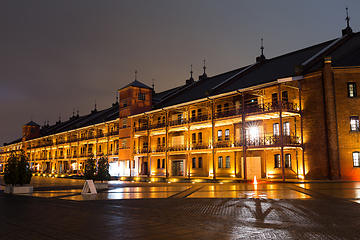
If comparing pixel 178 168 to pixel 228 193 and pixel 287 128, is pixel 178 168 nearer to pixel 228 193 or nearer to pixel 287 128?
pixel 287 128

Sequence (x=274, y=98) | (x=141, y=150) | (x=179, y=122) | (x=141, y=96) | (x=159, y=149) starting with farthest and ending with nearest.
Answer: (x=141, y=96) → (x=141, y=150) → (x=159, y=149) → (x=179, y=122) → (x=274, y=98)

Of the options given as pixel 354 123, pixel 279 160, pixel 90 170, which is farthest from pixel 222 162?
pixel 90 170

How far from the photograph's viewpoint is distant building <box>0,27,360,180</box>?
86.0 ft

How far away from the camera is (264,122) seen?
3102 cm

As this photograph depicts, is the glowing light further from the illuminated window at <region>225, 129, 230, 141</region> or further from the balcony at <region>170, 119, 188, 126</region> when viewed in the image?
the balcony at <region>170, 119, 188, 126</region>

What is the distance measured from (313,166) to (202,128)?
14.5m

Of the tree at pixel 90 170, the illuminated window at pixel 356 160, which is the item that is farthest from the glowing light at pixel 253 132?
the tree at pixel 90 170

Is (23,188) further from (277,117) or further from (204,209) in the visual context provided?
(277,117)

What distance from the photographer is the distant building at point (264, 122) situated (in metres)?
26.2

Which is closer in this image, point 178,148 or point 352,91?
point 352,91

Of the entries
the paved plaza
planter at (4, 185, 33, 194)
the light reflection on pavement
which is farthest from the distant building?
planter at (4, 185, 33, 194)

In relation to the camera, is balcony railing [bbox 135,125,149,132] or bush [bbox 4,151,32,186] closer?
bush [bbox 4,151,32,186]

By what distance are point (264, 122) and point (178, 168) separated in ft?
48.4

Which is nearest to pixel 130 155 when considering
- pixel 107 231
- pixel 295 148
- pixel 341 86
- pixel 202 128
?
pixel 202 128
